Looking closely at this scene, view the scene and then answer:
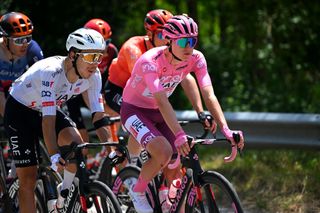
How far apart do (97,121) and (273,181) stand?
275cm

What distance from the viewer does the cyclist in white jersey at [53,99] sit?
21.3 ft

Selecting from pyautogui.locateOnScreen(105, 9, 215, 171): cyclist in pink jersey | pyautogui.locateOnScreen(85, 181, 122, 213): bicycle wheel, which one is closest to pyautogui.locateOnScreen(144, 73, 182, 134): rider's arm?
pyautogui.locateOnScreen(85, 181, 122, 213): bicycle wheel

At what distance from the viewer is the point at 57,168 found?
6098 mm

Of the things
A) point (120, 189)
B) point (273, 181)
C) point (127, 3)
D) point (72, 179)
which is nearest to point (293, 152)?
point (273, 181)

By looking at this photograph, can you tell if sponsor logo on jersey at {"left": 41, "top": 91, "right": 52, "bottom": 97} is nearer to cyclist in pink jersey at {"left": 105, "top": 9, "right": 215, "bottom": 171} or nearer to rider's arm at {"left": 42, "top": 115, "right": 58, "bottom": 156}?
rider's arm at {"left": 42, "top": 115, "right": 58, "bottom": 156}

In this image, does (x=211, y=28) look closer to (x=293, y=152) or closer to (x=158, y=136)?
(x=293, y=152)

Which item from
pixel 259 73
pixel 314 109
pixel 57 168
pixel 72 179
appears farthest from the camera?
pixel 259 73

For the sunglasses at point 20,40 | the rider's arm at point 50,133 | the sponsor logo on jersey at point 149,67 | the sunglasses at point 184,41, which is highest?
the sunglasses at point 184,41

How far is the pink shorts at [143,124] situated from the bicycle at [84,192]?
355 mm

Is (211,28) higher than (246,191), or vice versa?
(246,191)

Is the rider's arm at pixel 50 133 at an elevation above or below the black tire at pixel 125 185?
above

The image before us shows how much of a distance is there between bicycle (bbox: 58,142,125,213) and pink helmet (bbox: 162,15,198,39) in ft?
3.53

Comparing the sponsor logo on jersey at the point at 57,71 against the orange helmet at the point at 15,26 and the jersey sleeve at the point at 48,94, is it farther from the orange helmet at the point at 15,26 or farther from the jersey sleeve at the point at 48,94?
the orange helmet at the point at 15,26

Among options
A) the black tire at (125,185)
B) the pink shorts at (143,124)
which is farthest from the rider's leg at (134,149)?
the pink shorts at (143,124)
